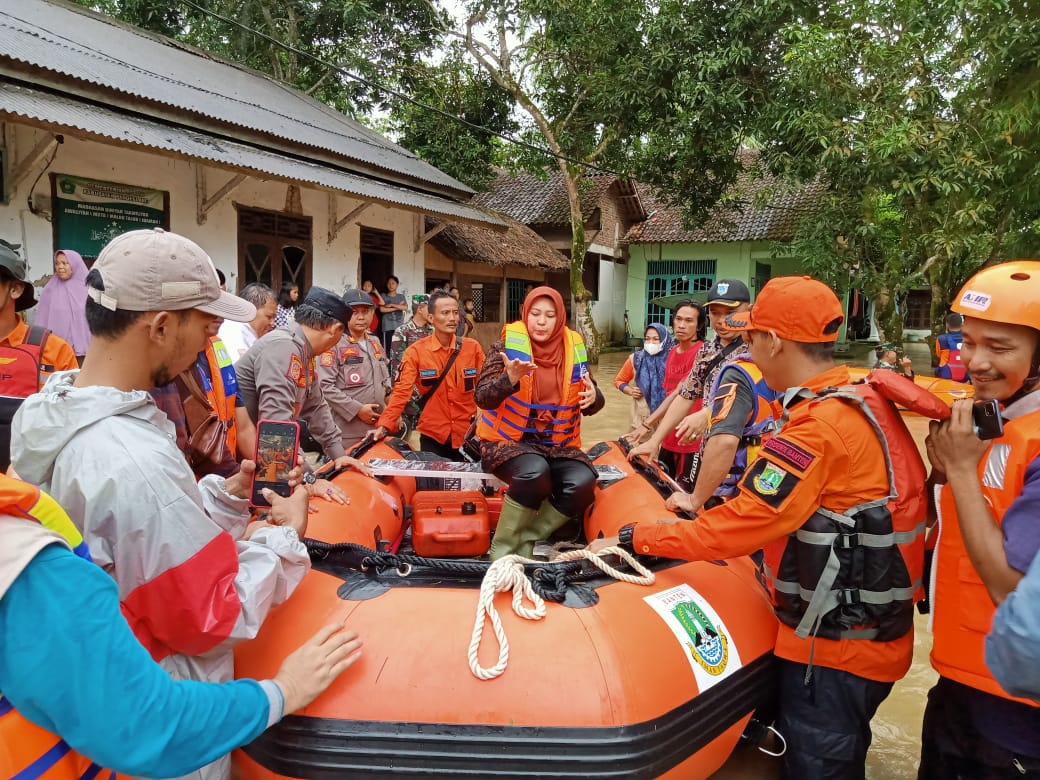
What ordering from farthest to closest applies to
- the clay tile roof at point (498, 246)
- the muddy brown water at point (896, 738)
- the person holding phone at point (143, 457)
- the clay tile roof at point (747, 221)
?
the clay tile roof at point (747, 221) < the clay tile roof at point (498, 246) < the muddy brown water at point (896, 738) < the person holding phone at point (143, 457)

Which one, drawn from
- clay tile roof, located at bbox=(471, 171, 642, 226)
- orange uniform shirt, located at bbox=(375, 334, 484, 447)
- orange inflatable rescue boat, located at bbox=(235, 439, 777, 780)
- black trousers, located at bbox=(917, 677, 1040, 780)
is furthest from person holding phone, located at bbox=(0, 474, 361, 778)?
clay tile roof, located at bbox=(471, 171, 642, 226)

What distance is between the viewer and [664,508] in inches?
105

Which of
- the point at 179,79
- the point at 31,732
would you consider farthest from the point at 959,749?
the point at 179,79

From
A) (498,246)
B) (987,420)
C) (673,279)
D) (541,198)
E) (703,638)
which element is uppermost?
(541,198)

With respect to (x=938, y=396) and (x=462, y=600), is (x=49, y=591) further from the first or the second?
(x=938, y=396)

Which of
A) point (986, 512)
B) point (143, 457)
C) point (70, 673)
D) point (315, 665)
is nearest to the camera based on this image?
point (70, 673)

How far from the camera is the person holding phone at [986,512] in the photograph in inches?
48.9

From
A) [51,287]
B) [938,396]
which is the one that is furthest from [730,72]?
[938,396]

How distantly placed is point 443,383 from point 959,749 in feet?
10.1

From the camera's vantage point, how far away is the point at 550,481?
108 inches

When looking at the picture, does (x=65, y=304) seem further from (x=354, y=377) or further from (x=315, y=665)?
(x=315, y=665)

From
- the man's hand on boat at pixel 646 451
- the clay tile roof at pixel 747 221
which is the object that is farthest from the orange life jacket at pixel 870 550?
the clay tile roof at pixel 747 221

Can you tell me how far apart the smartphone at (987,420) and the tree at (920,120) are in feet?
22.1

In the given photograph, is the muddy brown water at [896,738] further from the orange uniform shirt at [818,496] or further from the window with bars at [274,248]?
the window with bars at [274,248]
